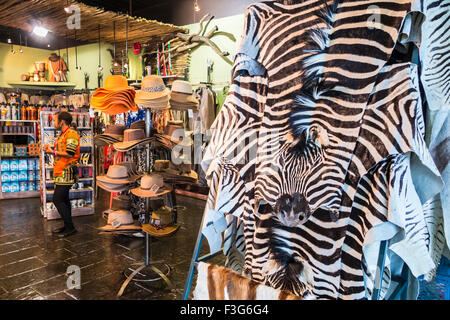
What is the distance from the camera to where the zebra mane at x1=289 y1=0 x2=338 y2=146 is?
46.0 inches

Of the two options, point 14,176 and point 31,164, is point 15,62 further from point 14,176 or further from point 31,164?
point 14,176

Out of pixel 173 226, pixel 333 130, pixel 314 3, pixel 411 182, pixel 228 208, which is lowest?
pixel 173 226

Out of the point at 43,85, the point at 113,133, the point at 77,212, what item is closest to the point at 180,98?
the point at 113,133

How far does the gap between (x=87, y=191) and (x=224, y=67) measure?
149 inches

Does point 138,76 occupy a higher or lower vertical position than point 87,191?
higher

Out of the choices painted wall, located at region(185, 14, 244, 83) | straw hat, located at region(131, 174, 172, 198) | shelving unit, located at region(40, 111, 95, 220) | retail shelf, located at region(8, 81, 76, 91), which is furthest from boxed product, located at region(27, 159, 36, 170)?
straw hat, located at region(131, 174, 172, 198)

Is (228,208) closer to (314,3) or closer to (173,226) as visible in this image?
(314,3)

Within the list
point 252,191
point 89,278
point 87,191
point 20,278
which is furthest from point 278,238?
point 87,191

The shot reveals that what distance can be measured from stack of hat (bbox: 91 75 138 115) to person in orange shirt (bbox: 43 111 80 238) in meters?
1.75

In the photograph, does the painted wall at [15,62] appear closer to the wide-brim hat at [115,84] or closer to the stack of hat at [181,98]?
the wide-brim hat at [115,84]

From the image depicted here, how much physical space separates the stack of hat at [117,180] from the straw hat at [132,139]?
32 centimetres

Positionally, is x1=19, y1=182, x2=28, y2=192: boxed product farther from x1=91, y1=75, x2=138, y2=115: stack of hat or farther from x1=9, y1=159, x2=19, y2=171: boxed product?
x1=91, y1=75, x2=138, y2=115: stack of hat

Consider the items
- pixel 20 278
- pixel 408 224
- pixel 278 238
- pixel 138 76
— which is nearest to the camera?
pixel 408 224

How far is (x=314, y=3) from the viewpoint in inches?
46.6
